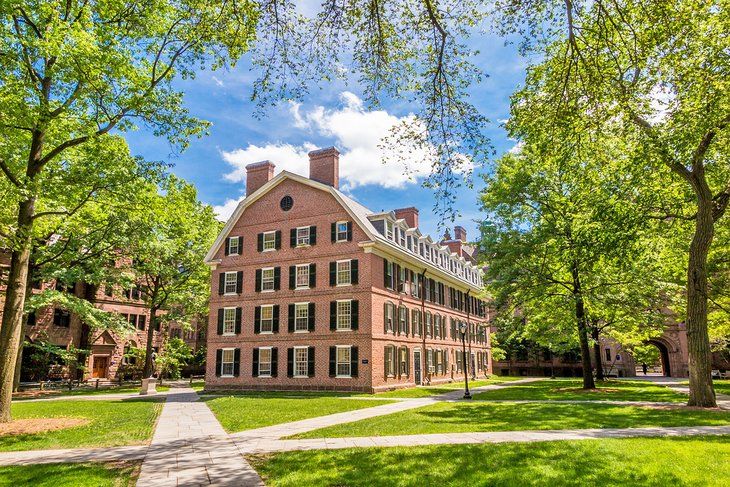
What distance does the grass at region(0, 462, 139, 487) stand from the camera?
22.2ft

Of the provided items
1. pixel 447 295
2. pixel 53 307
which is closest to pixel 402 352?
pixel 447 295

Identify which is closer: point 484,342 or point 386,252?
point 386,252

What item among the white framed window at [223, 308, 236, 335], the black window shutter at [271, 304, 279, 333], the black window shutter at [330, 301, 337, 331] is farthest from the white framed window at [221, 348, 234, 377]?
the black window shutter at [330, 301, 337, 331]

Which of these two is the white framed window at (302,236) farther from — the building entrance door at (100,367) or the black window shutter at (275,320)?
the building entrance door at (100,367)

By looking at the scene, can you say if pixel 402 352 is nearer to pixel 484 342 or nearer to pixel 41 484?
pixel 484 342

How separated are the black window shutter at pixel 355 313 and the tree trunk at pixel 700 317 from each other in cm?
1536

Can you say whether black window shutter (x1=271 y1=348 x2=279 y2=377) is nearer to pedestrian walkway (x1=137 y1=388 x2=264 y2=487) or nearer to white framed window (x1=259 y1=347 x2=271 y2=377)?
white framed window (x1=259 y1=347 x2=271 y2=377)

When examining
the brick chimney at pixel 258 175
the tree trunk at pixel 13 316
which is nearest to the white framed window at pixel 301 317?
the brick chimney at pixel 258 175

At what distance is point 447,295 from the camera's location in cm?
3728

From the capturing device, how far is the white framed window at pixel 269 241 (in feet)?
96.7

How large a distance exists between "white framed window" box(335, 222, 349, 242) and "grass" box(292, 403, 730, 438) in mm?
13134

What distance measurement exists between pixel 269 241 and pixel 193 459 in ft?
71.2

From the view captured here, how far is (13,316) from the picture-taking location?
1291 centimetres

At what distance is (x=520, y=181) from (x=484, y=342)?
25582 mm
